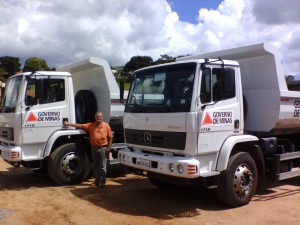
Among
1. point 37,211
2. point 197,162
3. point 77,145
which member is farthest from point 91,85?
point 197,162

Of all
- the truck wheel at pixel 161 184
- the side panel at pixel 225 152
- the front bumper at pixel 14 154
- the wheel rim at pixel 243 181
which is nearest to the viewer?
the side panel at pixel 225 152

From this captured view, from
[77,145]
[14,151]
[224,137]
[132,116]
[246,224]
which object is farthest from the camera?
[77,145]

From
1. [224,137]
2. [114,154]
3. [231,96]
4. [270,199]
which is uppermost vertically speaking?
[231,96]

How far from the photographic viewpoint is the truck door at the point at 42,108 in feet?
27.1

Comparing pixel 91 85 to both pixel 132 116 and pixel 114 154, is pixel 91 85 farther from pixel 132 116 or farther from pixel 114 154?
pixel 132 116

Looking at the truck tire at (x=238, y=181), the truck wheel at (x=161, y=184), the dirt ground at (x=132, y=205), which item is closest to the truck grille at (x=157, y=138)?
the truck tire at (x=238, y=181)

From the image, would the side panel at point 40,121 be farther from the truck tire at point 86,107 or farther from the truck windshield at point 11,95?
the truck tire at point 86,107

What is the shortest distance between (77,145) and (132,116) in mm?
2414

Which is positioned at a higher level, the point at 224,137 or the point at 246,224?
the point at 224,137

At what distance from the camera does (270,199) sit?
24.4ft

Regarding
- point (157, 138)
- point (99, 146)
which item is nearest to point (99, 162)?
point (99, 146)

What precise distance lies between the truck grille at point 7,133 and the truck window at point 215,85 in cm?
447

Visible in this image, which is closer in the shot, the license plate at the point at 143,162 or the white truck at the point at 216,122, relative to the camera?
the white truck at the point at 216,122

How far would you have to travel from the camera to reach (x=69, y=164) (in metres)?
8.73
